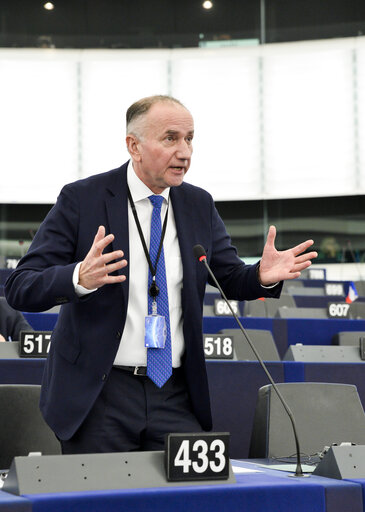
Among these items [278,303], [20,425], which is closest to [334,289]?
[278,303]

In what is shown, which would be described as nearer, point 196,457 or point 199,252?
point 196,457

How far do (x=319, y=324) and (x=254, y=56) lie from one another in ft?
26.1

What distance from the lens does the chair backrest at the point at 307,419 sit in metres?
2.96

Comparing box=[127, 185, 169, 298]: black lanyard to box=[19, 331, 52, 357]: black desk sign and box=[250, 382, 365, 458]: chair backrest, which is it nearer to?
box=[250, 382, 365, 458]: chair backrest

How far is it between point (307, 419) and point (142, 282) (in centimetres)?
110

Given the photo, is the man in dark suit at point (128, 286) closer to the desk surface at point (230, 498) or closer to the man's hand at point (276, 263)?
the man's hand at point (276, 263)

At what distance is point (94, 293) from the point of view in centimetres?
219

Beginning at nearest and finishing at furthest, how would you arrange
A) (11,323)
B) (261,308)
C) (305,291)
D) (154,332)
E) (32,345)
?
1. (154,332)
2. (32,345)
3. (11,323)
4. (261,308)
5. (305,291)

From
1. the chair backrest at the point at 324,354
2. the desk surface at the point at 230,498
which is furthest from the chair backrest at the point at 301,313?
the desk surface at the point at 230,498

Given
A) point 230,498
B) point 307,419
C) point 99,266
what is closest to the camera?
point 230,498

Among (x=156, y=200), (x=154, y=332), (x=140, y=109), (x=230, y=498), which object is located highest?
(x=140, y=109)

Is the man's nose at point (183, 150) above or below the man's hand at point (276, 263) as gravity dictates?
above

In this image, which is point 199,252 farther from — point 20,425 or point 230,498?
point 20,425

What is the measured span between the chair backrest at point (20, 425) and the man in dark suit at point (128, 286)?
697mm
